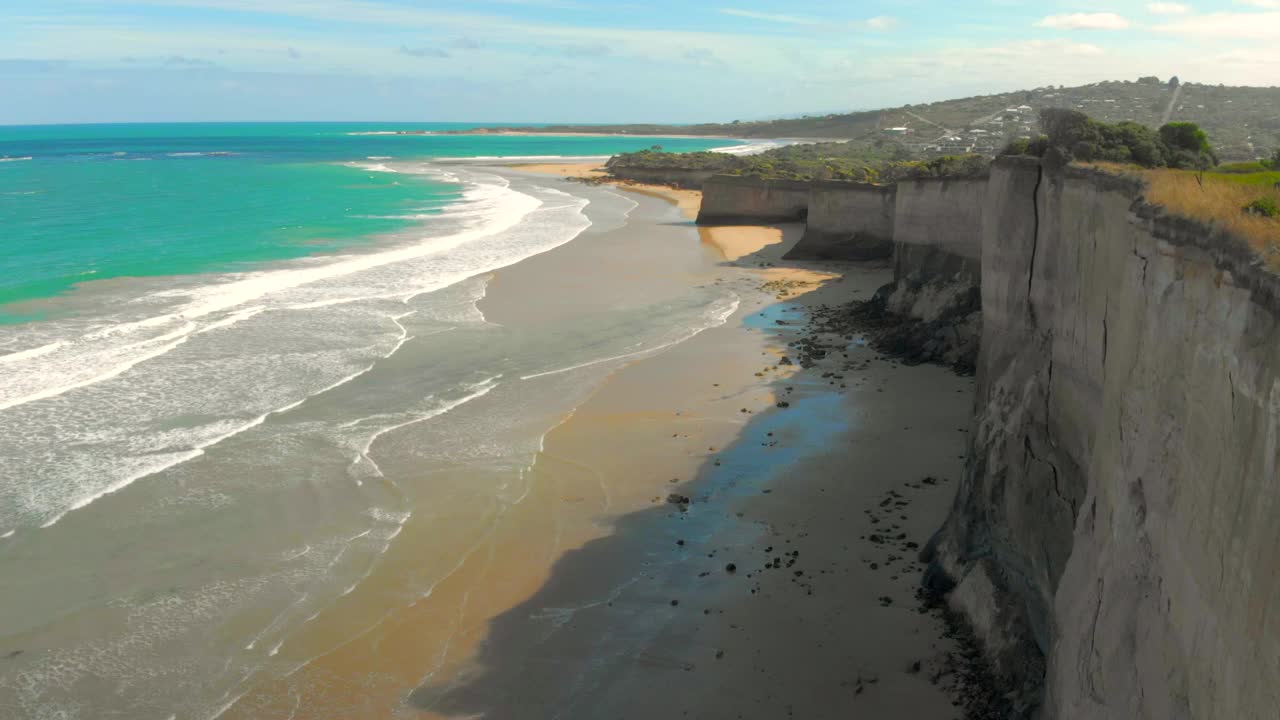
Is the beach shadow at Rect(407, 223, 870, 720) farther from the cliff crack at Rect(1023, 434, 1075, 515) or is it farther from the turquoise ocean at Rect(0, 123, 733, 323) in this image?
the turquoise ocean at Rect(0, 123, 733, 323)

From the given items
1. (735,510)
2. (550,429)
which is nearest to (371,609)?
(735,510)

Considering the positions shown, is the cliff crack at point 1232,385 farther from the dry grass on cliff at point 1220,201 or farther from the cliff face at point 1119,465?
the dry grass on cliff at point 1220,201

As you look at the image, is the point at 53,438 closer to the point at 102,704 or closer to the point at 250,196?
the point at 102,704

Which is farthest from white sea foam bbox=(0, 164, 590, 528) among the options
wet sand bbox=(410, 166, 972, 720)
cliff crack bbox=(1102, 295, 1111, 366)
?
cliff crack bbox=(1102, 295, 1111, 366)

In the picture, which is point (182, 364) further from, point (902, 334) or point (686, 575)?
point (902, 334)

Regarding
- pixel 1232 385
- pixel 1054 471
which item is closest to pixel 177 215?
pixel 1054 471

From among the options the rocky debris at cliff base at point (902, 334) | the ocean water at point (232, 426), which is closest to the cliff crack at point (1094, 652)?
the ocean water at point (232, 426)
